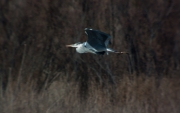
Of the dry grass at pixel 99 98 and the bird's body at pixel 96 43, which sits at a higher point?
the bird's body at pixel 96 43

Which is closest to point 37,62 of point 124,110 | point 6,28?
point 6,28

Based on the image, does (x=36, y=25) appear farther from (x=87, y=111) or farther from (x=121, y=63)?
(x=87, y=111)

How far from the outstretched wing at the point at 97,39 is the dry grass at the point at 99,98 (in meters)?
0.67

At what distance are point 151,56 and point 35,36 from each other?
231 centimetres

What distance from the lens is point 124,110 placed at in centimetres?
652

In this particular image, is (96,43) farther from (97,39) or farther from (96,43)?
(97,39)

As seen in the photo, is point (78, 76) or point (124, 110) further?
point (78, 76)

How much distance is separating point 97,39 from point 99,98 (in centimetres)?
90

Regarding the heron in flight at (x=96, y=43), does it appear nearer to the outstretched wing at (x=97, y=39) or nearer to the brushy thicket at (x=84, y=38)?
the outstretched wing at (x=97, y=39)

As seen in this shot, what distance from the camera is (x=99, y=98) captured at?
6945mm

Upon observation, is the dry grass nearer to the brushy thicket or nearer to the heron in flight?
the heron in flight

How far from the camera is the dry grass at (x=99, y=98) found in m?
6.49

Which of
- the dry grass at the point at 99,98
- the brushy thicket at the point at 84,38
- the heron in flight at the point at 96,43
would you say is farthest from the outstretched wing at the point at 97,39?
the brushy thicket at the point at 84,38

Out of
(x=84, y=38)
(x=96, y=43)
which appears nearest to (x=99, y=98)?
(x=96, y=43)
